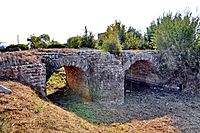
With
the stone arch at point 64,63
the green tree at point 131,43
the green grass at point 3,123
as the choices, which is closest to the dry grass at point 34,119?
the green grass at point 3,123

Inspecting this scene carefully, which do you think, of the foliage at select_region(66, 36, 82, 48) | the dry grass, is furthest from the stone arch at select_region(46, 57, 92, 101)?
the foliage at select_region(66, 36, 82, 48)

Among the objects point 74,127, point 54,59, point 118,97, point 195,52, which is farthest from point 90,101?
point 195,52

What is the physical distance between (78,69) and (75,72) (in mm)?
398

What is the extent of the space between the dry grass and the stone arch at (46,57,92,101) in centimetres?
153

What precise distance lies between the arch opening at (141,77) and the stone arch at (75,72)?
119 inches

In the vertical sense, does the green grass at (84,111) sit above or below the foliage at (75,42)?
below

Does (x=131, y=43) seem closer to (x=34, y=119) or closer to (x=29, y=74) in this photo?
(x=29, y=74)

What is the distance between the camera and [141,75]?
14023mm

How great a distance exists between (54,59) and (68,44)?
7.16m

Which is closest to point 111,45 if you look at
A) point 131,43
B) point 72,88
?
point 72,88

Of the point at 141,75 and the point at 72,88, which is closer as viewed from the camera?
the point at 72,88

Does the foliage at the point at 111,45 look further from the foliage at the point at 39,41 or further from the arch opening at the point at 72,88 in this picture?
the foliage at the point at 39,41

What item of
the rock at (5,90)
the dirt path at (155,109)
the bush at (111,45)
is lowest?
the dirt path at (155,109)

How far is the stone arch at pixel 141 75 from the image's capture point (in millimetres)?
13000
